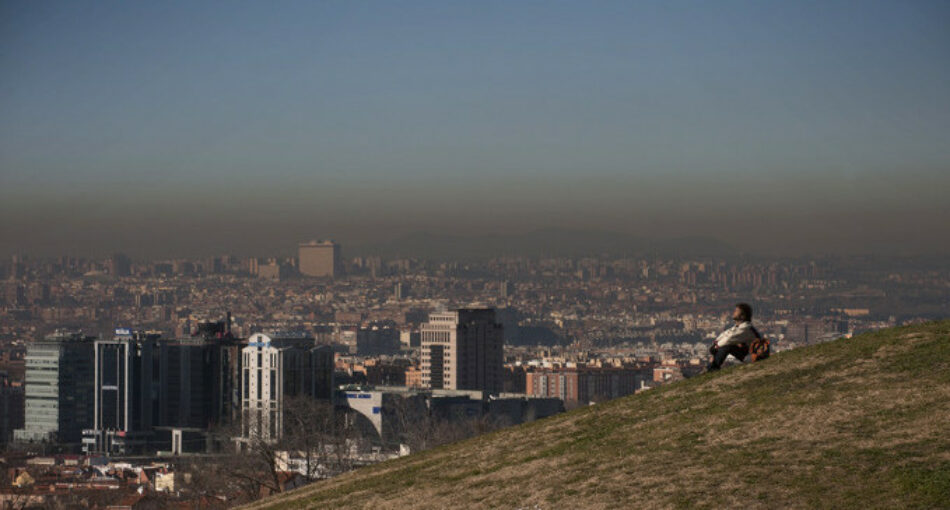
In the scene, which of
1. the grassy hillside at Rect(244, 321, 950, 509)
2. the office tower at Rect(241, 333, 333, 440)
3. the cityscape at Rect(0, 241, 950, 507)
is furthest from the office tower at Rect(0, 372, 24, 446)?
the grassy hillside at Rect(244, 321, 950, 509)

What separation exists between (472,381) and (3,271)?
7598cm

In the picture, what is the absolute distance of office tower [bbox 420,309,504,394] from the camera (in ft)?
392

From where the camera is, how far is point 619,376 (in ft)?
370

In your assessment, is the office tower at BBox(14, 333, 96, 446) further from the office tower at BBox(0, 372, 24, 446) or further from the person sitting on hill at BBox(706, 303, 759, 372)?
the person sitting on hill at BBox(706, 303, 759, 372)

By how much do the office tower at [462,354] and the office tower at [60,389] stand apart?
102 ft

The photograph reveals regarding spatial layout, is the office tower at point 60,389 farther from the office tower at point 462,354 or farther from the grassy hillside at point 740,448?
the grassy hillside at point 740,448

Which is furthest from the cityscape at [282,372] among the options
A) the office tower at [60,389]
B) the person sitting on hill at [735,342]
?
the person sitting on hill at [735,342]

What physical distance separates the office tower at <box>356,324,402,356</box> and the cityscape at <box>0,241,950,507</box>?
30cm

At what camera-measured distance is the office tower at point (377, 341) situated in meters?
182

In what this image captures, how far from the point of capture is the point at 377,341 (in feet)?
614

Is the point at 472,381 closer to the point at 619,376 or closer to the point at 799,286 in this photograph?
the point at 619,376

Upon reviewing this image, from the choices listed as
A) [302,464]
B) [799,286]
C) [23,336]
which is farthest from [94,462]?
[799,286]

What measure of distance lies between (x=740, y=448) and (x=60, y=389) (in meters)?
89.3

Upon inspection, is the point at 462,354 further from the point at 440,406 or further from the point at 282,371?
the point at 282,371
